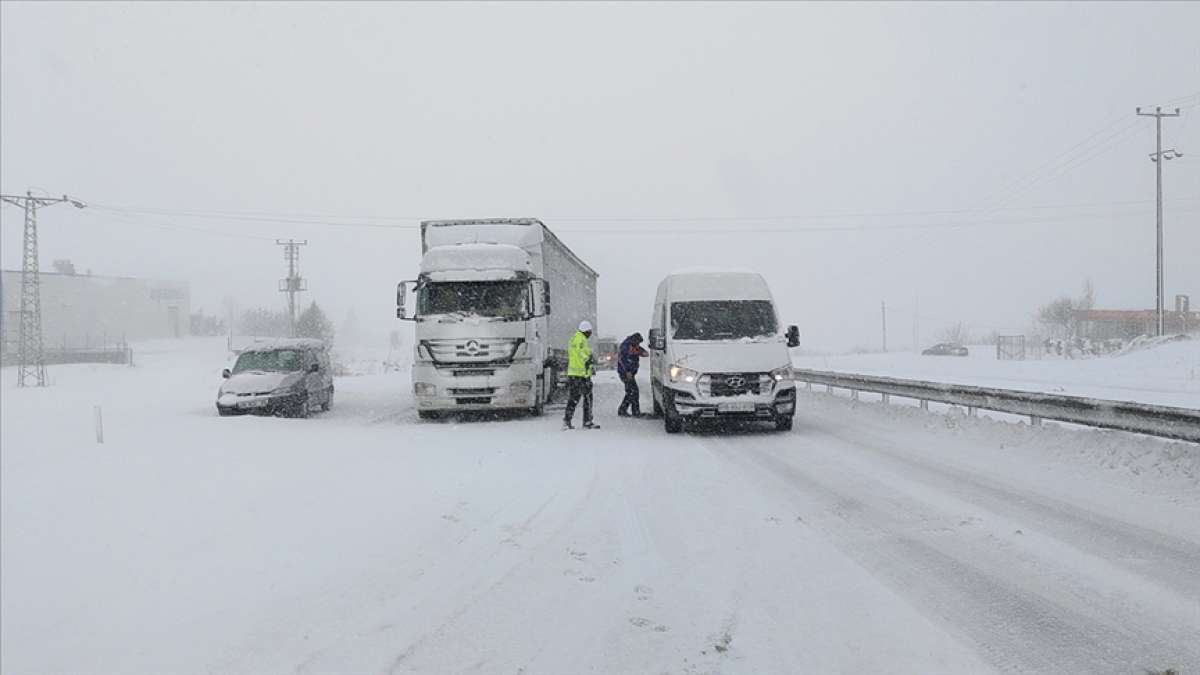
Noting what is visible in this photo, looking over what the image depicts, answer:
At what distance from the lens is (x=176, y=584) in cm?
420

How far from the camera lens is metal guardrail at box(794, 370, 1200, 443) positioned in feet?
25.0

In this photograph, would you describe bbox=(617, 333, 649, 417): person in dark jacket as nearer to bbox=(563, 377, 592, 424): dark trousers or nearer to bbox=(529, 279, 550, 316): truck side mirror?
bbox=(529, 279, 550, 316): truck side mirror

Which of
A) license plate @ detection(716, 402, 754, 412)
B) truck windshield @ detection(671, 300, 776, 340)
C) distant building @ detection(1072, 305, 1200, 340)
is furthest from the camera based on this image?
distant building @ detection(1072, 305, 1200, 340)

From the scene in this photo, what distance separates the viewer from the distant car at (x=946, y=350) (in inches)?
1866

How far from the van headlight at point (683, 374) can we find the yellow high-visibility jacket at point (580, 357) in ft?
5.66

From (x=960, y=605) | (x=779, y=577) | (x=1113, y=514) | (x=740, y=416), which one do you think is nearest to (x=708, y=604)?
(x=779, y=577)

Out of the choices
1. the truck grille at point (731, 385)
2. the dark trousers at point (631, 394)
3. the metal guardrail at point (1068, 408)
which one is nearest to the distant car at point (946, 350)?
the metal guardrail at point (1068, 408)

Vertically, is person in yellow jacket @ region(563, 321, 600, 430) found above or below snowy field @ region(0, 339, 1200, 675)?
above

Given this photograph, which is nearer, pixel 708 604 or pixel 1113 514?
pixel 708 604

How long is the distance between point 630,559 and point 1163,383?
20959 mm

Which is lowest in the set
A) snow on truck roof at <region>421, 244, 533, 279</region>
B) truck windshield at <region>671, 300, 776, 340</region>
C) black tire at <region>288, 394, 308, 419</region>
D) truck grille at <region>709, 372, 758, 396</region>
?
black tire at <region>288, 394, 308, 419</region>

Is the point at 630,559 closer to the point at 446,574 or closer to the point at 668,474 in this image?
the point at 446,574

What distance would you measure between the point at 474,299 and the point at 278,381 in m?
5.06

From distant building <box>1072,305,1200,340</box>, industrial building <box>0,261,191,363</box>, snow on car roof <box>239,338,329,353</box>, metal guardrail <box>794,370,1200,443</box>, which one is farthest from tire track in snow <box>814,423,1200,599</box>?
industrial building <box>0,261,191,363</box>
